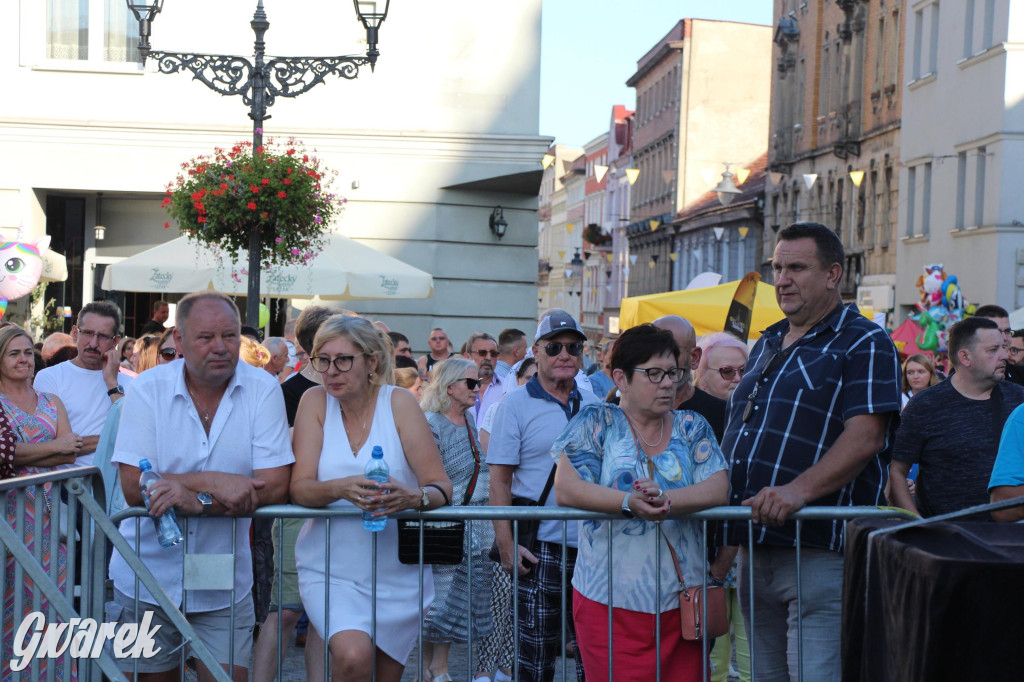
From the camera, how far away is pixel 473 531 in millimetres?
7316

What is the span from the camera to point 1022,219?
29969 millimetres

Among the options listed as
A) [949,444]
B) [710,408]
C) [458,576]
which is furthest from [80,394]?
[949,444]

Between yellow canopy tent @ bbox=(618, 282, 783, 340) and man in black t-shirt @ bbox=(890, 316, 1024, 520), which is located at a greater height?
yellow canopy tent @ bbox=(618, 282, 783, 340)

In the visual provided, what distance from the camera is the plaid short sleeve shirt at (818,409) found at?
496 centimetres

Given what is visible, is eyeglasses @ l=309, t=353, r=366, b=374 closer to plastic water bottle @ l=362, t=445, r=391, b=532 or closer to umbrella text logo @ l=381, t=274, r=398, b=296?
plastic water bottle @ l=362, t=445, r=391, b=532

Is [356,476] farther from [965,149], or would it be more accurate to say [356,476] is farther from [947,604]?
[965,149]

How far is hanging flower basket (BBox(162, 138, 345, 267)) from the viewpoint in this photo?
510 inches

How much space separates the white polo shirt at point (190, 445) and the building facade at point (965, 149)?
1061 inches

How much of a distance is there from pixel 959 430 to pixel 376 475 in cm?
337

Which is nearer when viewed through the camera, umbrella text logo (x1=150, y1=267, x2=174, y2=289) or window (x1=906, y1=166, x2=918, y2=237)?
umbrella text logo (x1=150, y1=267, x2=174, y2=289)

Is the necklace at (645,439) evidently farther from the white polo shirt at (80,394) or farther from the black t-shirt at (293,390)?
the white polo shirt at (80,394)

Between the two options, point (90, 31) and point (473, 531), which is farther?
point (90, 31)

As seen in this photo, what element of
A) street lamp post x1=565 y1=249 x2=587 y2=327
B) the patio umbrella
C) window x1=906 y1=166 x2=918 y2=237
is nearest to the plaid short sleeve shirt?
the patio umbrella

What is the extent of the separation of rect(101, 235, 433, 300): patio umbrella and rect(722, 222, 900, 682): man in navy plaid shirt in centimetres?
878
